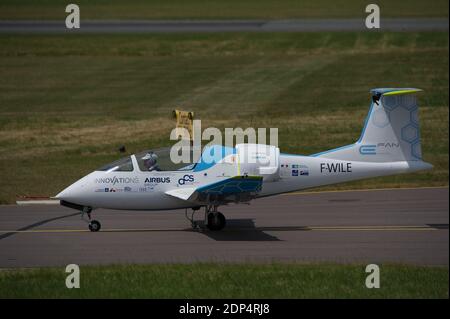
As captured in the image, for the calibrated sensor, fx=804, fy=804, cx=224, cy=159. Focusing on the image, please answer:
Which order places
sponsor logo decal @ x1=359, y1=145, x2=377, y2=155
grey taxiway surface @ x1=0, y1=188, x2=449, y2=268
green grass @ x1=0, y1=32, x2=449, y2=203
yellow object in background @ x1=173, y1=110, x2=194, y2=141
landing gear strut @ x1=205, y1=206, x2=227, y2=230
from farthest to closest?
1. green grass @ x1=0, y1=32, x2=449, y2=203
2. yellow object in background @ x1=173, y1=110, x2=194, y2=141
3. sponsor logo decal @ x1=359, y1=145, x2=377, y2=155
4. landing gear strut @ x1=205, y1=206, x2=227, y2=230
5. grey taxiway surface @ x1=0, y1=188, x2=449, y2=268

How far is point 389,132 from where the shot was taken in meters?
18.0

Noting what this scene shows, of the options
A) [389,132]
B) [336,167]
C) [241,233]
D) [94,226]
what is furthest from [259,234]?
[389,132]

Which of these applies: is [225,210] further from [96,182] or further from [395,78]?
[395,78]

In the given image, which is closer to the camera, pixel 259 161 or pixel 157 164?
pixel 259 161

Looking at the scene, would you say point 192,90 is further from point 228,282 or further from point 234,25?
point 228,282

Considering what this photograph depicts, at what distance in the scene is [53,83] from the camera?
35.6m

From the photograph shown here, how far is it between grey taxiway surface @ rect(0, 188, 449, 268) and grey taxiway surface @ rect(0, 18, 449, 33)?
29925mm

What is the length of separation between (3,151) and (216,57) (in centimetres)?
1998

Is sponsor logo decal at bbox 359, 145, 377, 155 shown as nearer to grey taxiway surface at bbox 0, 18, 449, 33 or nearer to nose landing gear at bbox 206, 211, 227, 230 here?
nose landing gear at bbox 206, 211, 227, 230

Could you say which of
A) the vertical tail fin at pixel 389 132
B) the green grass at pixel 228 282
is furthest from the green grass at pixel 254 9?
the green grass at pixel 228 282

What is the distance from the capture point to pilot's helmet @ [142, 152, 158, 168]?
1767cm

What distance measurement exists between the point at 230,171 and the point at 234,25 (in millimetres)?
35975

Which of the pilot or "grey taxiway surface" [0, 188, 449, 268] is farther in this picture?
the pilot

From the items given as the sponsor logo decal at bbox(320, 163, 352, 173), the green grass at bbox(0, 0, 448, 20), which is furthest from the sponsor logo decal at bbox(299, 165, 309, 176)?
the green grass at bbox(0, 0, 448, 20)
